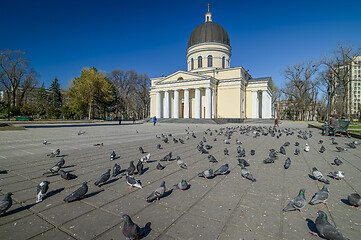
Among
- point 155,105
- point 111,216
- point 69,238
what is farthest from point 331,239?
point 155,105

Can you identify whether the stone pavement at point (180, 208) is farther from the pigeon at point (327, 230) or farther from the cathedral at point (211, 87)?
the cathedral at point (211, 87)

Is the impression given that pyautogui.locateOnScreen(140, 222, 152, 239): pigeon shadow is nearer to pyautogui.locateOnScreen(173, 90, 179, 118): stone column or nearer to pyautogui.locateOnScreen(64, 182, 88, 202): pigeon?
pyautogui.locateOnScreen(64, 182, 88, 202): pigeon

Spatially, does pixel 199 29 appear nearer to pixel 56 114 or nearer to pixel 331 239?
pixel 56 114

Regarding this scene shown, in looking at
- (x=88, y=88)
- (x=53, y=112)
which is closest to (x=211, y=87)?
(x=88, y=88)

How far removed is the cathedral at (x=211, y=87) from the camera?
137ft

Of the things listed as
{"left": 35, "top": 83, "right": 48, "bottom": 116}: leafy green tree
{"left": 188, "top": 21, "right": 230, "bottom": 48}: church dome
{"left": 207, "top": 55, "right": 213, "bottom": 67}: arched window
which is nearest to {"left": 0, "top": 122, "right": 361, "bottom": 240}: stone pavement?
{"left": 207, "top": 55, "right": 213, "bottom": 67}: arched window

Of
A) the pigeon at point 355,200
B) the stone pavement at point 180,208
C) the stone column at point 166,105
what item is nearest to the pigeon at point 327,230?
the stone pavement at point 180,208

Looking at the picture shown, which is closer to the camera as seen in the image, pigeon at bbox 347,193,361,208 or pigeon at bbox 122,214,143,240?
pigeon at bbox 122,214,143,240

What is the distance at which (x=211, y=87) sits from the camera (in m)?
41.0

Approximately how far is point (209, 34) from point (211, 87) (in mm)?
16637

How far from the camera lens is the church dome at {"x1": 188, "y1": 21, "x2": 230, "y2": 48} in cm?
4697

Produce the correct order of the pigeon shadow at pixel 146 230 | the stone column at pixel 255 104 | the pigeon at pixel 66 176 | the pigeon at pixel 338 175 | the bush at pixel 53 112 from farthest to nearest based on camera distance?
1. the bush at pixel 53 112
2. the stone column at pixel 255 104
3. the pigeon at pixel 338 175
4. the pigeon at pixel 66 176
5. the pigeon shadow at pixel 146 230

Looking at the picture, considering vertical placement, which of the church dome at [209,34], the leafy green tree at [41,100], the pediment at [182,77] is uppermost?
the church dome at [209,34]

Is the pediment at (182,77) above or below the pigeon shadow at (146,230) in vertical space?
above
